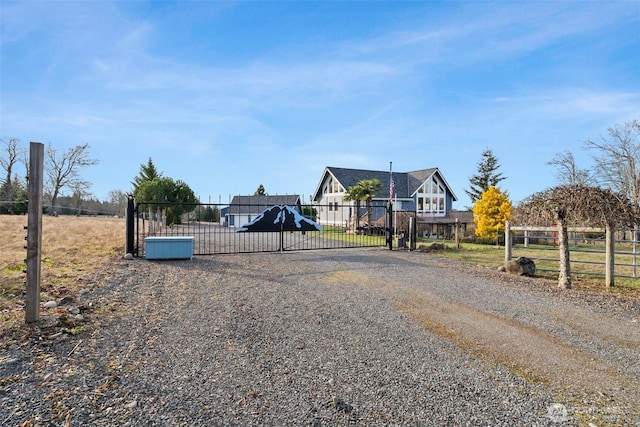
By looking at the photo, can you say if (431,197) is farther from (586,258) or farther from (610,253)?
(610,253)

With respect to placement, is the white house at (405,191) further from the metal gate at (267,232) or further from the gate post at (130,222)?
the gate post at (130,222)

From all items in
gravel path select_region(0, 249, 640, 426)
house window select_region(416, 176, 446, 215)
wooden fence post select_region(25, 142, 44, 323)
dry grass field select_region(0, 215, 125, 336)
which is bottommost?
gravel path select_region(0, 249, 640, 426)

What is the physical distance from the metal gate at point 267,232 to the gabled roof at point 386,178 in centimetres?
283

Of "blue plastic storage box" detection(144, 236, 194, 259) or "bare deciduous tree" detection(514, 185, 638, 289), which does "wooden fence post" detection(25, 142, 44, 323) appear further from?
"bare deciduous tree" detection(514, 185, 638, 289)

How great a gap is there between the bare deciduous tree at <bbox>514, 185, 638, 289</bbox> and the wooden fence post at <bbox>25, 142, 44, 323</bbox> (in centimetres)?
981

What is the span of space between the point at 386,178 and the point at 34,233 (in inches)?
1388

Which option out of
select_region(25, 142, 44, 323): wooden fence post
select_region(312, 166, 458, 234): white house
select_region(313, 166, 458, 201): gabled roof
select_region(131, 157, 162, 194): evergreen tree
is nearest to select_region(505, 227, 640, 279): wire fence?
select_region(25, 142, 44, 323): wooden fence post

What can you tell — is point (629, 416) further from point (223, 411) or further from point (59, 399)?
point (59, 399)

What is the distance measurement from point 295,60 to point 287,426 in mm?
12097

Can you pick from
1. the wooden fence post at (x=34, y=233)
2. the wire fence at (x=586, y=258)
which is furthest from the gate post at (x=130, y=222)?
the wire fence at (x=586, y=258)

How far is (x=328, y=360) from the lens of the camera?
12.5ft

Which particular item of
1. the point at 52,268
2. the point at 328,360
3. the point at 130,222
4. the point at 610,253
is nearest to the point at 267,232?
the point at 130,222

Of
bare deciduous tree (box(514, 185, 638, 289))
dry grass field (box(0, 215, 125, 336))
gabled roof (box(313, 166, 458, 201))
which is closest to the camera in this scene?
dry grass field (box(0, 215, 125, 336))

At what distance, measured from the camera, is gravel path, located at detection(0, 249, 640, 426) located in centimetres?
282
